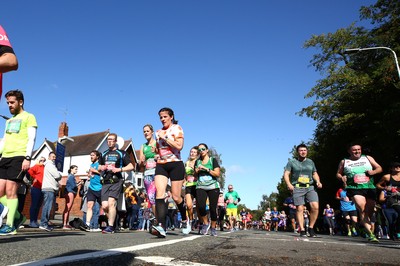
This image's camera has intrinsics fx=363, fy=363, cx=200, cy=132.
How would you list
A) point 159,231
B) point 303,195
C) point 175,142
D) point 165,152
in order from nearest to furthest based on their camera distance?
1. point 159,231
2. point 175,142
3. point 165,152
4. point 303,195

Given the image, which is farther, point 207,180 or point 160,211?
point 207,180

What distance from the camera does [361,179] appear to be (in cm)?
740

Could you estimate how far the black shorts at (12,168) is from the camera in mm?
4801

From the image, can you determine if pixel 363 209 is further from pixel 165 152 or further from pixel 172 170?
pixel 165 152

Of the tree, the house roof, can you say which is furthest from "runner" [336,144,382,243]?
the house roof

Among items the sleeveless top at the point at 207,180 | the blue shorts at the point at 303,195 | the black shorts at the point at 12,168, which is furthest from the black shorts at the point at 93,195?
the blue shorts at the point at 303,195

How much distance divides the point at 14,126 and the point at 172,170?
2384mm

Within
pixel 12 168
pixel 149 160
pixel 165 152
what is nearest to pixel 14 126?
pixel 12 168

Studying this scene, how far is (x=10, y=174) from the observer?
4.80 meters

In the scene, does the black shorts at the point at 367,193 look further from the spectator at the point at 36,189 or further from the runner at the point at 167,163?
the spectator at the point at 36,189

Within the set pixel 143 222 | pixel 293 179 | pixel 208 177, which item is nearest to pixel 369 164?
pixel 293 179

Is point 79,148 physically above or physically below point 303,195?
above

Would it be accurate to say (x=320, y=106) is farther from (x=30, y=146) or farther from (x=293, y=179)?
(x=30, y=146)

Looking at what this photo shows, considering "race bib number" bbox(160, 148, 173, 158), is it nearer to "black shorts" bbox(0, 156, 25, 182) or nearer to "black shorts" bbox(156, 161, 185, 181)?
"black shorts" bbox(156, 161, 185, 181)
